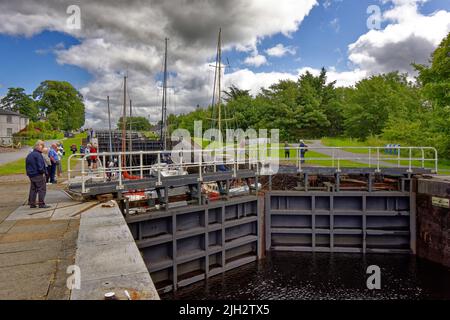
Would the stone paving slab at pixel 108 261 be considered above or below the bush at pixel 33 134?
below

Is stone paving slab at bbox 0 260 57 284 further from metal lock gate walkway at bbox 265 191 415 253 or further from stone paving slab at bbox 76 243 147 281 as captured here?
metal lock gate walkway at bbox 265 191 415 253

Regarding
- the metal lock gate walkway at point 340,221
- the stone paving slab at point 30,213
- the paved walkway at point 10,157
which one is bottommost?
the metal lock gate walkway at point 340,221

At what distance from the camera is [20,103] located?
79.9 m

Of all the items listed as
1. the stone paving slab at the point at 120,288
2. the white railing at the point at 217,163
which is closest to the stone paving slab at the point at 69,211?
the white railing at the point at 217,163

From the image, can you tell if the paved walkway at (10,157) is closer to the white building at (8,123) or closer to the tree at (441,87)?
the white building at (8,123)

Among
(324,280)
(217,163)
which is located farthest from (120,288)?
(324,280)

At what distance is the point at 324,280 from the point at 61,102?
8294 cm

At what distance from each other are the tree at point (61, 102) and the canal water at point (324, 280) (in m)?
76.5

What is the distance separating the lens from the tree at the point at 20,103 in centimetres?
7881

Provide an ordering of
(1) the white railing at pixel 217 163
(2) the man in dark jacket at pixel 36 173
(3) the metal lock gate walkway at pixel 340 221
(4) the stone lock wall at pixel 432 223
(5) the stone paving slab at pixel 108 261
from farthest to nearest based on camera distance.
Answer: (3) the metal lock gate walkway at pixel 340 221 < (4) the stone lock wall at pixel 432 223 < (1) the white railing at pixel 217 163 < (2) the man in dark jacket at pixel 36 173 < (5) the stone paving slab at pixel 108 261

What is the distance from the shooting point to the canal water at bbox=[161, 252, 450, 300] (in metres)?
10.2

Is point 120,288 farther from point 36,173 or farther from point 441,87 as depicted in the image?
point 441,87

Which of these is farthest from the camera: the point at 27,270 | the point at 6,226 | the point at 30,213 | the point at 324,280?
the point at 324,280
